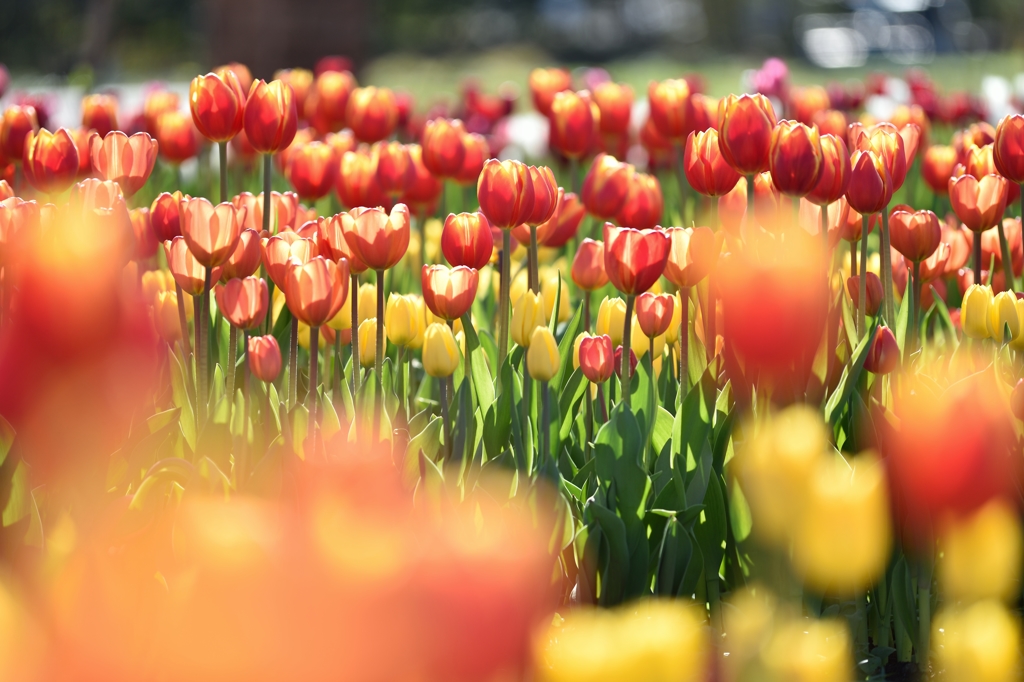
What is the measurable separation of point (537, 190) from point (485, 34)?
3398 cm

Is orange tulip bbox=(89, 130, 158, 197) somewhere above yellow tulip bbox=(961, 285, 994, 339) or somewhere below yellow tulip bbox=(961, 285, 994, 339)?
above

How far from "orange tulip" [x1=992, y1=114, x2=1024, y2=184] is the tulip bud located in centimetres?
122

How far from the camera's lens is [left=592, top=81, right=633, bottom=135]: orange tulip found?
367cm

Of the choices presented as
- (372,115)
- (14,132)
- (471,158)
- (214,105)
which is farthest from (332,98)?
(214,105)

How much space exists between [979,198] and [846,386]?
684 mm

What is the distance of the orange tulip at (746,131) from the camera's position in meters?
1.98

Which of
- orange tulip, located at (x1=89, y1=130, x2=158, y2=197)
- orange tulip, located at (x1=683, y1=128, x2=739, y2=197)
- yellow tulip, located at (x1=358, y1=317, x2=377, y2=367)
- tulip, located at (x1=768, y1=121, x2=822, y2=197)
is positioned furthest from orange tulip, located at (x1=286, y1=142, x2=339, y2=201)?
tulip, located at (x1=768, y1=121, x2=822, y2=197)

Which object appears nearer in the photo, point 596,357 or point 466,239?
point 596,357

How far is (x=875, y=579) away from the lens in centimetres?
171

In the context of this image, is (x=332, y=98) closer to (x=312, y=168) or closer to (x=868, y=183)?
(x=312, y=168)

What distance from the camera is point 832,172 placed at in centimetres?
199

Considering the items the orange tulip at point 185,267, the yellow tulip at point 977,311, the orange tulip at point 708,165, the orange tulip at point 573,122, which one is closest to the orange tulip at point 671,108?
the orange tulip at point 573,122

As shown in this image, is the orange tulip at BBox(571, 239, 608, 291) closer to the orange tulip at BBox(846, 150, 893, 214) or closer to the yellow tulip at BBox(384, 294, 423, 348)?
the yellow tulip at BBox(384, 294, 423, 348)

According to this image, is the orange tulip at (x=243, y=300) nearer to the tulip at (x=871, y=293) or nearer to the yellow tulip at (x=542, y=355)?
the yellow tulip at (x=542, y=355)
